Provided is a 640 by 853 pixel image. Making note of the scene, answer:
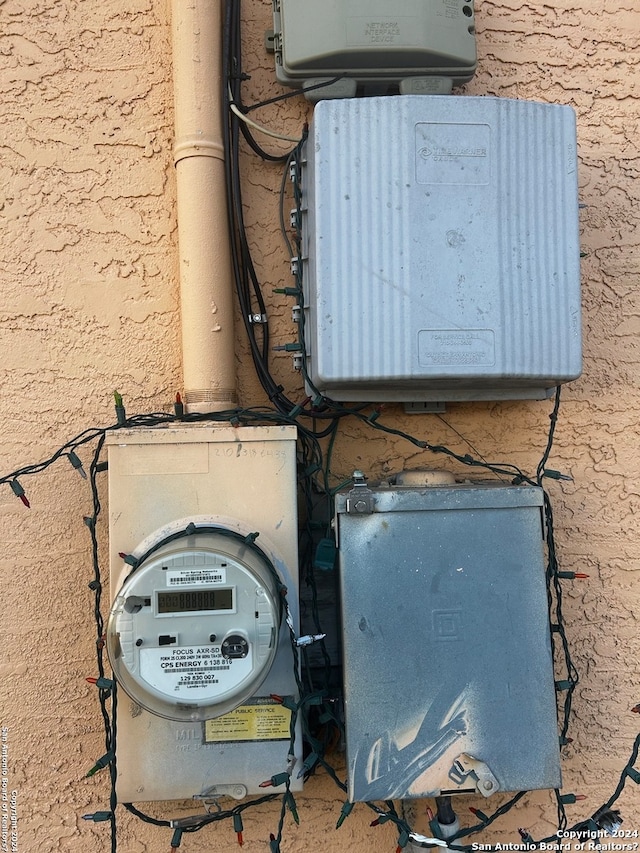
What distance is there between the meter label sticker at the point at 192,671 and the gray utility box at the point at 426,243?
52 cm

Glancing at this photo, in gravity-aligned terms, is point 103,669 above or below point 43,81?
below

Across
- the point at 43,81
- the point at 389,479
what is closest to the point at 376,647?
the point at 389,479

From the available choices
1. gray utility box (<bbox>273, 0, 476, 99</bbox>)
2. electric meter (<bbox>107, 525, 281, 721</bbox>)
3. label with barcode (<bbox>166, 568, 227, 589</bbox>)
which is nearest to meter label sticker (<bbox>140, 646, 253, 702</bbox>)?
electric meter (<bbox>107, 525, 281, 721</bbox>)

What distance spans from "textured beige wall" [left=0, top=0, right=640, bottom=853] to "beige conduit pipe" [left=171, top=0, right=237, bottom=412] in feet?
0.24

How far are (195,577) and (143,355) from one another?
1.81 feet

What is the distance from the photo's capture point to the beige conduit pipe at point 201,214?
1.33 metres

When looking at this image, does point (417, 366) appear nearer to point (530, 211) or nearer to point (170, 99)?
point (530, 211)

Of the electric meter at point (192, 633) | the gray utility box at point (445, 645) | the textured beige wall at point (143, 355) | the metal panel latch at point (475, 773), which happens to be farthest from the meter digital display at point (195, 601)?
the metal panel latch at point (475, 773)

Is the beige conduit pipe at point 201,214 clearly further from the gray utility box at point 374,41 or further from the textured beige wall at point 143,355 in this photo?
the gray utility box at point 374,41

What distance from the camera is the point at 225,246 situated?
1.37m

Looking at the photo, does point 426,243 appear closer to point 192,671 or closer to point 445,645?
point 445,645

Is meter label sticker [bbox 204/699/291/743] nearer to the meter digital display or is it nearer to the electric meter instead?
the electric meter

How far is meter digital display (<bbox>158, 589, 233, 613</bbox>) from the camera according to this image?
41.6 inches

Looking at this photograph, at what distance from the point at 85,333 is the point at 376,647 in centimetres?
89
